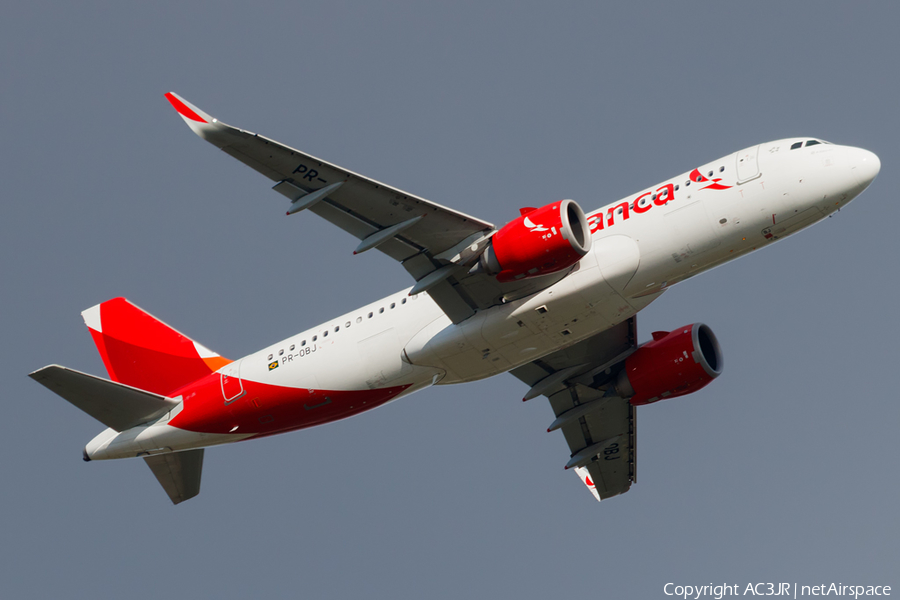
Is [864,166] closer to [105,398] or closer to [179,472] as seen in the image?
[105,398]

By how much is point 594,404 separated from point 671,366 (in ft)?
13.1

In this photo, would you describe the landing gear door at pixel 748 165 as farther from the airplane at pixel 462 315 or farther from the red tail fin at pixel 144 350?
the red tail fin at pixel 144 350

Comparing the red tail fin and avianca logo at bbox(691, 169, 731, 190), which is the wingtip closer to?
the red tail fin

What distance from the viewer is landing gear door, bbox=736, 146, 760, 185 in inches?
1140

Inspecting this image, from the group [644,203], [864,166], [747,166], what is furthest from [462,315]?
[864,166]

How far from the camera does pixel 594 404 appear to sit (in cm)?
3828

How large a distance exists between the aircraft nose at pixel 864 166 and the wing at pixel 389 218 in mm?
9171

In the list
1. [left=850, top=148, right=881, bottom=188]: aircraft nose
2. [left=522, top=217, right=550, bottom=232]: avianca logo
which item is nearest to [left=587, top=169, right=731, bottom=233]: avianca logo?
[left=522, top=217, right=550, bottom=232]: avianca logo

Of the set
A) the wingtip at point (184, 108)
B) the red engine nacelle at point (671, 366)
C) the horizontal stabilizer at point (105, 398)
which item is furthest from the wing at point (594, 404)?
the wingtip at point (184, 108)

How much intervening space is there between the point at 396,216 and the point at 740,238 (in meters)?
10.5

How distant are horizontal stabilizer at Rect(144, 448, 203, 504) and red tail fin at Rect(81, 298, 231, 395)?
265 centimetres

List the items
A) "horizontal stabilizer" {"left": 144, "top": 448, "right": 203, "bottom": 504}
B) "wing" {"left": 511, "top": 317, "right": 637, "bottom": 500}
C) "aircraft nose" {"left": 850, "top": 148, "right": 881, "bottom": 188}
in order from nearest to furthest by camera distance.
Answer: "aircraft nose" {"left": 850, "top": 148, "right": 881, "bottom": 188} → "horizontal stabilizer" {"left": 144, "top": 448, "right": 203, "bottom": 504} → "wing" {"left": 511, "top": 317, "right": 637, "bottom": 500}

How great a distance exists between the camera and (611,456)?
1581 inches

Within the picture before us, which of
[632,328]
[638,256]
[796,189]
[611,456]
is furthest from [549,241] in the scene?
[611,456]
